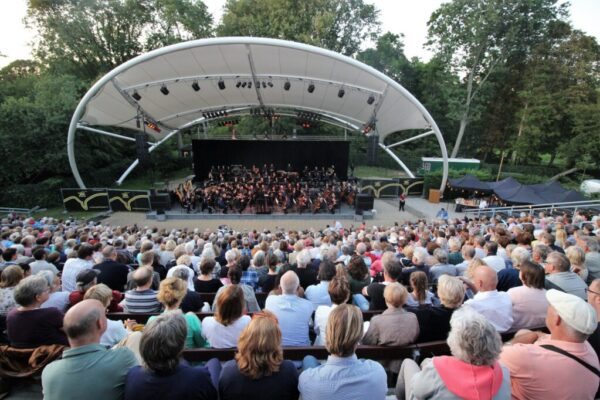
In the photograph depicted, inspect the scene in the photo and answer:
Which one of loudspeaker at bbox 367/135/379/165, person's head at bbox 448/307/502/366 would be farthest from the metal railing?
person's head at bbox 448/307/502/366

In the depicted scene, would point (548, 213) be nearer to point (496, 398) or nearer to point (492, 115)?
point (496, 398)

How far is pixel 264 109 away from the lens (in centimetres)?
1875

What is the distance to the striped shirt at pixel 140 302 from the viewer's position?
10.2 feet

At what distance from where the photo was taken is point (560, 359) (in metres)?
1.65

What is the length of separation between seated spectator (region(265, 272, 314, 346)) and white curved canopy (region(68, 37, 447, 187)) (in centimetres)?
1003

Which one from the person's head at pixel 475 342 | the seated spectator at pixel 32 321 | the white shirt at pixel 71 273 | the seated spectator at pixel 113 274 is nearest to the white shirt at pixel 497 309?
the person's head at pixel 475 342

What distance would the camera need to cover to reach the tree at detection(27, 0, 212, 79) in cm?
2277

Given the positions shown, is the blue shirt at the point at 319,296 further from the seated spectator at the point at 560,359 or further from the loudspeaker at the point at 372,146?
the loudspeaker at the point at 372,146

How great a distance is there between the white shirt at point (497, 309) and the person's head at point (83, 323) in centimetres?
282

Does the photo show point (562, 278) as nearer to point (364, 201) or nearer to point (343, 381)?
point (343, 381)

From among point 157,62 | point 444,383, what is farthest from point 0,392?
point 157,62

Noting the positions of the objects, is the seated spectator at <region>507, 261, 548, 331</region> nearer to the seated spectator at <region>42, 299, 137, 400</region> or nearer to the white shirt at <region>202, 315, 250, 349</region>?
the white shirt at <region>202, 315, 250, 349</region>

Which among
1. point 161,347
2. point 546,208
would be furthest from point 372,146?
point 161,347

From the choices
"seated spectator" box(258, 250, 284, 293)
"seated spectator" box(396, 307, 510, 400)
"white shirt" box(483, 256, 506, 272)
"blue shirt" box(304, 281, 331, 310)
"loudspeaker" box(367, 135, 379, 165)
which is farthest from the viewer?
"loudspeaker" box(367, 135, 379, 165)
